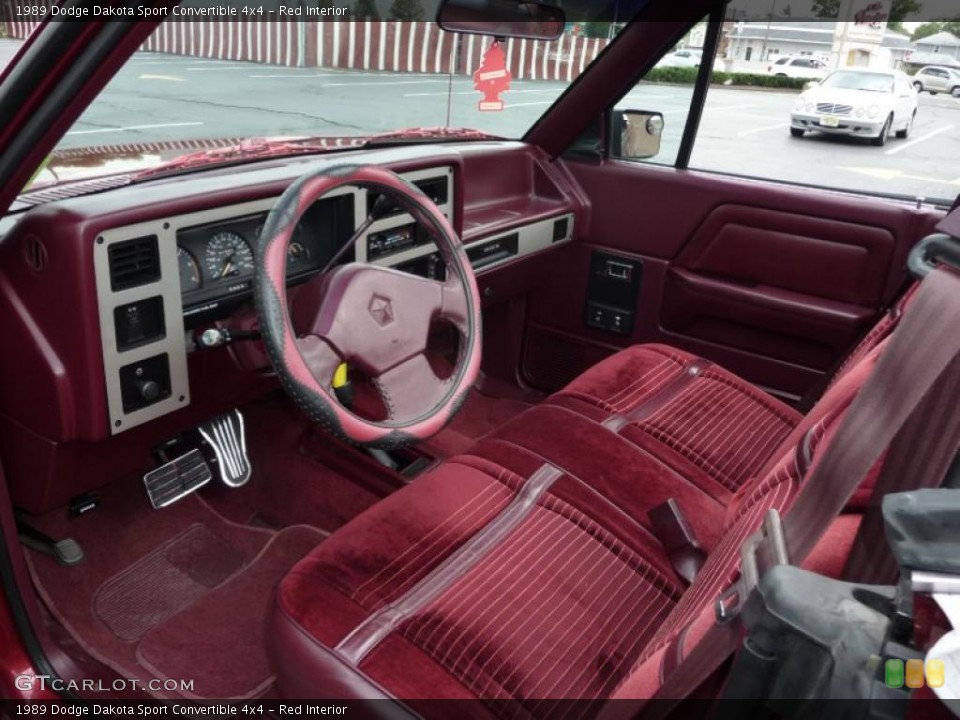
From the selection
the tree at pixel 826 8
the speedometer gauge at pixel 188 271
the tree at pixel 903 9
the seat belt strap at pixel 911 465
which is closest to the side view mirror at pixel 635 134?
the tree at pixel 826 8

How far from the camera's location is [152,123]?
2.10m

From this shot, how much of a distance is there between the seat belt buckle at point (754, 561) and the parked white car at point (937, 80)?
7.02ft

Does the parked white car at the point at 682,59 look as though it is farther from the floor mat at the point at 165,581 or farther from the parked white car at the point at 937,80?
the floor mat at the point at 165,581

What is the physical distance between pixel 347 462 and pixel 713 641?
174 centimetres

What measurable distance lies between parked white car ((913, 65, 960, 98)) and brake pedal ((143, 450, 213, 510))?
240 cm

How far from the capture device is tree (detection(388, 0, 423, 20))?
2.24 meters

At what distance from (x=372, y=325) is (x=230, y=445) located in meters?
0.94

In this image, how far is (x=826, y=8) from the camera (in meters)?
2.42

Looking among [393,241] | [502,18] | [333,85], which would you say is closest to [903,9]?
[502,18]

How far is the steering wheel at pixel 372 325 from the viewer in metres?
1.38

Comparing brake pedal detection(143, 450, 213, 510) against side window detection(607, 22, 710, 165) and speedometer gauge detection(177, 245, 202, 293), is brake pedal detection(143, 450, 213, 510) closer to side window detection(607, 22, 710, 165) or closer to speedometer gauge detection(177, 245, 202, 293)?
speedometer gauge detection(177, 245, 202, 293)

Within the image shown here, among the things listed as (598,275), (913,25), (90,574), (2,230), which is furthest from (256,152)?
(913,25)

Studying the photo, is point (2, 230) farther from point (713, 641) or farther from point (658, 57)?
point (658, 57)

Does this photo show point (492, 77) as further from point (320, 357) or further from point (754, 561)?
point (754, 561)
